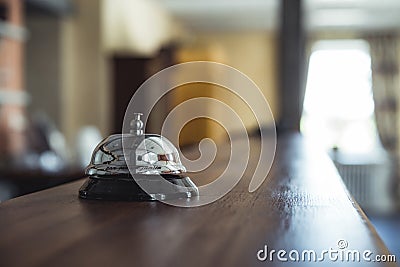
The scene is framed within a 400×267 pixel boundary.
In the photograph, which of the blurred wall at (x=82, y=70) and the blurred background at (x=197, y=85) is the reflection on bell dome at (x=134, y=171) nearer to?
the blurred background at (x=197, y=85)

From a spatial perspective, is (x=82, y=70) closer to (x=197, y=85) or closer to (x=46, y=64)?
(x=46, y=64)

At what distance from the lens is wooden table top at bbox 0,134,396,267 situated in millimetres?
443

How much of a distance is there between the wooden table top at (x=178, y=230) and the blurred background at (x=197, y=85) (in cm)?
241

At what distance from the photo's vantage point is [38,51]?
7.34 meters

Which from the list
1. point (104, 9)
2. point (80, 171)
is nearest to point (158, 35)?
point (104, 9)

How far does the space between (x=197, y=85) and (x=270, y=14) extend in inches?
71.1

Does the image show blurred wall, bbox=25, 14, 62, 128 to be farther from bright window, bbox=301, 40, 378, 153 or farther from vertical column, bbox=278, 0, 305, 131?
bright window, bbox=301, 40, 378, 153

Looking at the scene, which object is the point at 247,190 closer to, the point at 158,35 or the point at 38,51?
the point at 38,51

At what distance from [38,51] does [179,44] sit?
2121 mm

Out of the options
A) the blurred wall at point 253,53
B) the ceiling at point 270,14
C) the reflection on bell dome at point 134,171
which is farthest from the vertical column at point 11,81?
the blurred wall at point 253,53

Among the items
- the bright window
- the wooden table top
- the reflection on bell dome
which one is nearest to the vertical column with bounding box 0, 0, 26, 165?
the reflection on bell dome

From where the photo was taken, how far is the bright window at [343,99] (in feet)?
37.6

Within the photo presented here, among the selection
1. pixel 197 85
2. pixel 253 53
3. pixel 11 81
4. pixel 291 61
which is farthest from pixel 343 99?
pixel 291 61

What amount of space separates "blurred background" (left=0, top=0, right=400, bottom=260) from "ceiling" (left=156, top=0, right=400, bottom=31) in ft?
0.06
